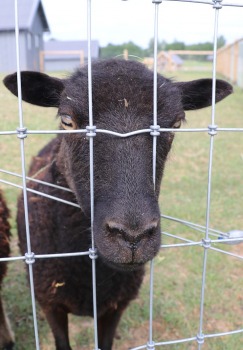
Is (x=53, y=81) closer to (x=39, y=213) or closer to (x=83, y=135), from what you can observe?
(x=83, y=135)

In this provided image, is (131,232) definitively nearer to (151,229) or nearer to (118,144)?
(151,229)

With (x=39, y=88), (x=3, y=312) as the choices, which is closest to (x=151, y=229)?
(x=39, y=88)

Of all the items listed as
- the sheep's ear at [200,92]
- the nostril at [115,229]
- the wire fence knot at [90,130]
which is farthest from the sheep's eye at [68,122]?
the sheep's ear at [200,92]

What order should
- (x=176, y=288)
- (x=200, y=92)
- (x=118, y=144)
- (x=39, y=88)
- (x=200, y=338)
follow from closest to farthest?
(x=118, y=144)
(x=200, y=338)
(x=39, y=88)
(x=200, y=92)
(x=176, y=288)

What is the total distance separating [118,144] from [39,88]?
86 centimetres

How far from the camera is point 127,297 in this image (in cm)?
295

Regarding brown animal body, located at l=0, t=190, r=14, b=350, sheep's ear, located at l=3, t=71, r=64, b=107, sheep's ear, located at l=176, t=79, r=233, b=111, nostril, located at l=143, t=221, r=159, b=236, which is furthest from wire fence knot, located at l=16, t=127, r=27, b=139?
brown animal body, located at l=0, t=190, r=14, b=350

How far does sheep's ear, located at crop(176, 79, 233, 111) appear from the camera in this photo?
103 inches

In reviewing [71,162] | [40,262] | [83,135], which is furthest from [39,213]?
[83,135]

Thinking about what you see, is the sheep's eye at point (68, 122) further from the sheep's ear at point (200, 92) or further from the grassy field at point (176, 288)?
the sheep's ear at point (200, 92)

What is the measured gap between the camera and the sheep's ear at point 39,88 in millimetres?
2357

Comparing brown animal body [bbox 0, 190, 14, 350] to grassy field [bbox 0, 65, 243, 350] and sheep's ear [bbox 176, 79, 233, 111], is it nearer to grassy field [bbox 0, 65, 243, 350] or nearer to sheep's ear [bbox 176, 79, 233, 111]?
grassy field [bbox 0, 65, 243, 350]

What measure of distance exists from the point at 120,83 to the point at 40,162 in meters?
2.08

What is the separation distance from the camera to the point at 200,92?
2713 millimetres
